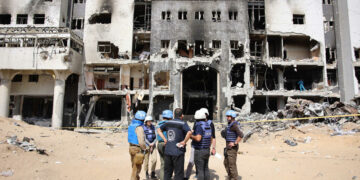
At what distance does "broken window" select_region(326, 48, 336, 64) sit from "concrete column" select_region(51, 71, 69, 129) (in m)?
30.8

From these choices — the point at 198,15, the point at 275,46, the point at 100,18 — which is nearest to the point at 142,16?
the point at 100,18

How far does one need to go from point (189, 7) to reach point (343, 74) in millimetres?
19544

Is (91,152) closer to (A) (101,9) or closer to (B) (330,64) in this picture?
(A) (101,9)

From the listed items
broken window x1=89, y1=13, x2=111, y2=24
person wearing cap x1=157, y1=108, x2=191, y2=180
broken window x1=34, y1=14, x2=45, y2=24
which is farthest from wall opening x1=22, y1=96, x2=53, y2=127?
person wearing cap x1=157, y1=108, x2=191, y2=180

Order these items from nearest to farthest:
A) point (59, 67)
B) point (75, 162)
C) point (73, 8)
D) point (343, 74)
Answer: point (75, 162) → point (59, 67) → point (343, 74) → point (73, 8)

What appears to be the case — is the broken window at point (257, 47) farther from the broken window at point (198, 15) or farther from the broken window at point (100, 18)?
the broken window at point (100, 18)

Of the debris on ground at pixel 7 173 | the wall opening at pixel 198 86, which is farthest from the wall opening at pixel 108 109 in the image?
the debris on ground at pixel 7 173

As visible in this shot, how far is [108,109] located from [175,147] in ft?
91.4

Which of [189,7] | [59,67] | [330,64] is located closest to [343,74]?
[330,64]

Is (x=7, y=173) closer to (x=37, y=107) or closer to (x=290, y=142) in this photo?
(x=290, y=142)

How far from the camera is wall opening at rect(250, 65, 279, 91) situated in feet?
94.9

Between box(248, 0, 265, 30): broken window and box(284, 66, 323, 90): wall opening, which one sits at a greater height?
box(248, 0, 265, 30): broken window

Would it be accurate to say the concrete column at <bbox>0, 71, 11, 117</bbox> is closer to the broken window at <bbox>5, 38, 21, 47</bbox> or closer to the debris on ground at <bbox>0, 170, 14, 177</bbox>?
the broken window at <bbox>5, 38, 21, 47</bbox>

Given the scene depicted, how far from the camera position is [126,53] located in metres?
27.8
